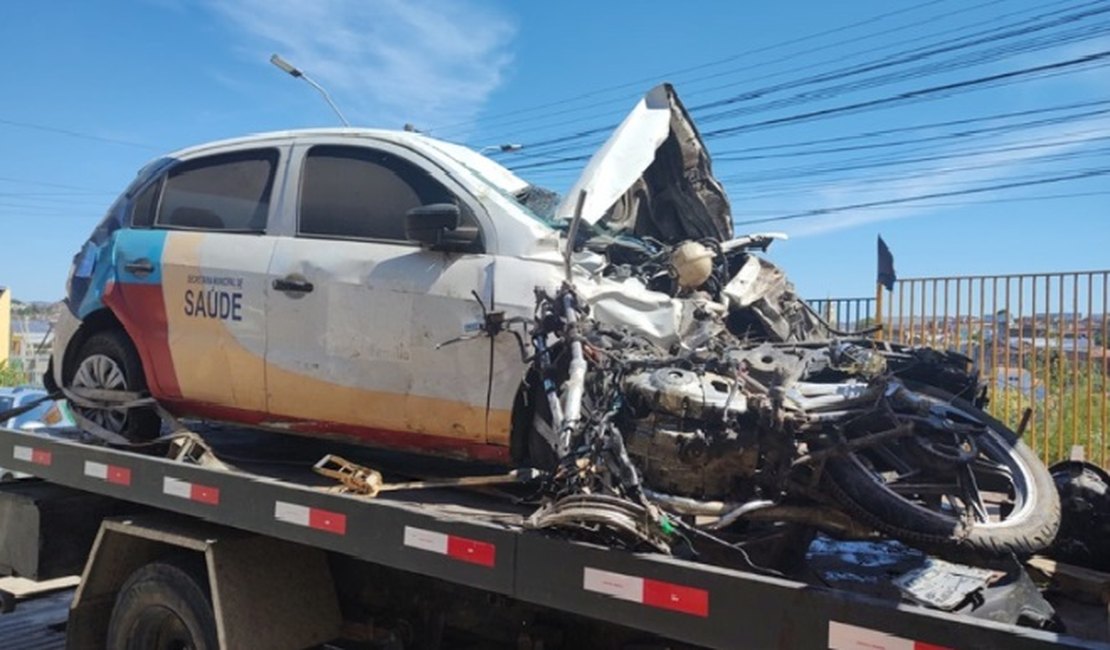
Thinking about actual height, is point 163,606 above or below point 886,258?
below

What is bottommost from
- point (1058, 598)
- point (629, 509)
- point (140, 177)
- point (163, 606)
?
point (163, 606)

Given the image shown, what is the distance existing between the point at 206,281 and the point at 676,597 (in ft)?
9.83

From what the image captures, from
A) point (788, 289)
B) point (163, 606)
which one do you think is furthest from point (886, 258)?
point (163, 606)

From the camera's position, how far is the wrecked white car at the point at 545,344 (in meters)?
2.83

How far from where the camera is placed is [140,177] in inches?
196

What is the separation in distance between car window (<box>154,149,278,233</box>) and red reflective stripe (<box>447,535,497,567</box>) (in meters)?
2.15

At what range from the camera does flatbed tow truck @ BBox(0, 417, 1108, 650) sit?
91.4 inches

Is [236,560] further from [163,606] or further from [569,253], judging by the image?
[569,253]

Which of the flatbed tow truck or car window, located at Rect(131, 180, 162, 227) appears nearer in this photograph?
the flatbed tow truck

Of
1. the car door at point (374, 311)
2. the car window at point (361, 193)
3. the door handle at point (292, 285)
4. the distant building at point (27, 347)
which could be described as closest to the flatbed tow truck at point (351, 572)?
the car door at point (374, 311)

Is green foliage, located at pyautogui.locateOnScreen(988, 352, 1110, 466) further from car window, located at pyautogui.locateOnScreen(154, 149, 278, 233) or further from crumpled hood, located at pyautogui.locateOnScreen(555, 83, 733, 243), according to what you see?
car window, located at pyautogui.locateOnScreen(154, 149, 278, 233)

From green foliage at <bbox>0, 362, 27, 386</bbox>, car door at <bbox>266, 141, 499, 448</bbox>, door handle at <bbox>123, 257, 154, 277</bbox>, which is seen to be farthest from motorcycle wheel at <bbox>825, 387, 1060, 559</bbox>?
green foliage at <bbox>0, 362, 27, 386</bbox>

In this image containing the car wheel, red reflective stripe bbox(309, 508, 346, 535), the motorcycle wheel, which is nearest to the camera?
the motorcycle wheel

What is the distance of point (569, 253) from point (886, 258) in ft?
8.87
